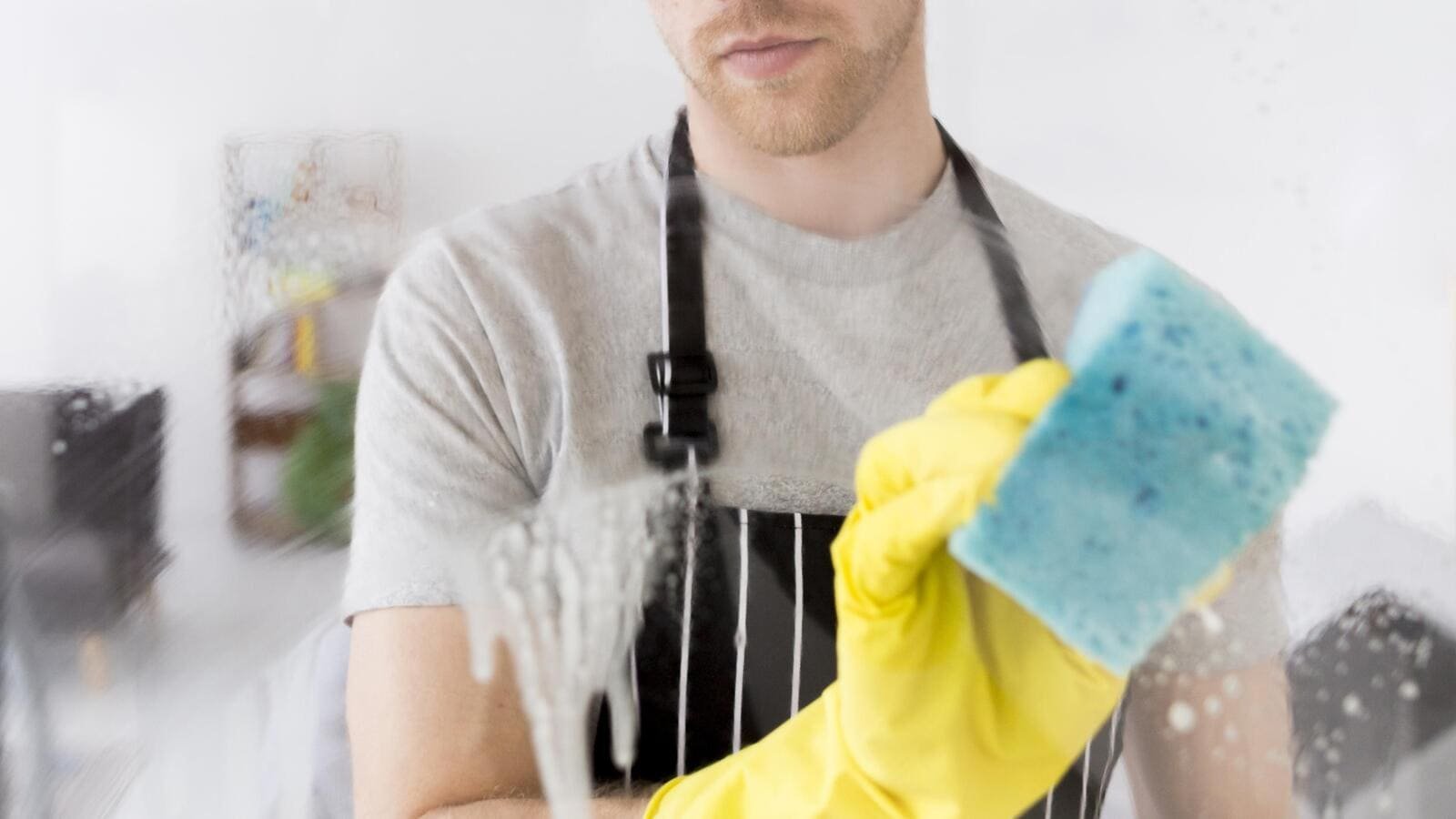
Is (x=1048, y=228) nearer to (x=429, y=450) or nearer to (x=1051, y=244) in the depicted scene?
(x=1051, y=244)

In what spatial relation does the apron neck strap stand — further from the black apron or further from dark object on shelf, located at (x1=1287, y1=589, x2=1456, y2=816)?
dark object on shelf, located at (x1=1287, y1=589, x2=1456, y2=816)

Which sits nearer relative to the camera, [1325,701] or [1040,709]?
[1040,709]

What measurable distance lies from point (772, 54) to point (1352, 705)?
444 mm

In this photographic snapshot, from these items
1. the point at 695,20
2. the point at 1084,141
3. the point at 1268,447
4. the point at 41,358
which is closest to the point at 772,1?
the point at 695,20

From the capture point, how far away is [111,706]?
629 mm

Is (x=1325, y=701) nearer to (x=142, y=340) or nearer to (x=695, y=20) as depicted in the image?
(x=695, y=20)

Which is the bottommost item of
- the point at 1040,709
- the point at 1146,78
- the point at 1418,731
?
the point at 1418,731

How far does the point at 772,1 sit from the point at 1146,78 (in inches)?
8.1

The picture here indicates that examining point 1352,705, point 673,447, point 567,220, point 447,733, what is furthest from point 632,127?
point 1352,705

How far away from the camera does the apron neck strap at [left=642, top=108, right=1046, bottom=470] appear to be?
0.56 metres

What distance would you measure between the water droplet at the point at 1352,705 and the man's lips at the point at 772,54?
16.8 inches

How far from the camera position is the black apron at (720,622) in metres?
0.55

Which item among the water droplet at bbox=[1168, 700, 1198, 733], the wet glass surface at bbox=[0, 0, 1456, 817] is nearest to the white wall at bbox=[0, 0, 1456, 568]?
the wet glass surface at bbox=[0, 0, 1456, 817]

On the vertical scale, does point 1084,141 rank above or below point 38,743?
above
